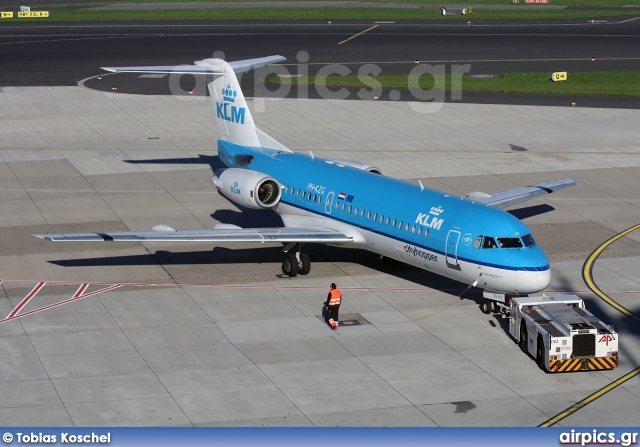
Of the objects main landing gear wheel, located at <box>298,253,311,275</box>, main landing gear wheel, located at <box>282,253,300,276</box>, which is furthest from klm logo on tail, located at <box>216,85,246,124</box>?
main landing gear wheel, located at <box>298,253,311,275</box>

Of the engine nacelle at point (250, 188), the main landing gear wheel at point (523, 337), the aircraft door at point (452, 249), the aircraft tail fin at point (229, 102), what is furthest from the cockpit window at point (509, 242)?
the aircraft tail fin at point (229, 102)

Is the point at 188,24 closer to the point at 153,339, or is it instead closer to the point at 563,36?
the point at 563,36

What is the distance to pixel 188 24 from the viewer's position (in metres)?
97.7

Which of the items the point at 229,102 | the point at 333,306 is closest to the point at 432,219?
the point at 333,306

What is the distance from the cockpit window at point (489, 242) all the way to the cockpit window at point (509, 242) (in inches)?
6.9

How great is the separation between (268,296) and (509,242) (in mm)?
7914

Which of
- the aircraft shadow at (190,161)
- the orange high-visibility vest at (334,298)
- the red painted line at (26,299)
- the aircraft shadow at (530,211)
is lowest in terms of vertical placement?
the aircraft shadow at (530,211)

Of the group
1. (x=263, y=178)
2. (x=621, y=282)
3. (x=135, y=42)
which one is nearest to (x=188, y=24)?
(x=135, y=42)

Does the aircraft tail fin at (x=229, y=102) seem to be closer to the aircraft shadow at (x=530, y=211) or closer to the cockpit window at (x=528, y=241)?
the aircraft shadow at (x=530, y=211)

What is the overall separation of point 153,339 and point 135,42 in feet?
192

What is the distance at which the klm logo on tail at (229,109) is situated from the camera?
136 feet

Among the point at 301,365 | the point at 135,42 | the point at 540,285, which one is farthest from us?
the point at 135,42

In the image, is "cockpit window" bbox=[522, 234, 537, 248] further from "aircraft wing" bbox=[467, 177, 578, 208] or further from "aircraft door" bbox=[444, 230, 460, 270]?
"aircraft wing" bbox=[467, 177, 578, 208]

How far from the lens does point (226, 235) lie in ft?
114
